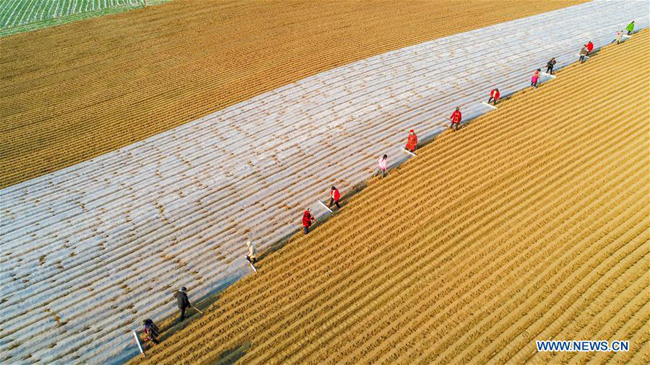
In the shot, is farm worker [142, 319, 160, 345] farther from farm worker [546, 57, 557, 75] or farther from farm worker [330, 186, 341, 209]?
farm worker [546, 57, 557, 75]

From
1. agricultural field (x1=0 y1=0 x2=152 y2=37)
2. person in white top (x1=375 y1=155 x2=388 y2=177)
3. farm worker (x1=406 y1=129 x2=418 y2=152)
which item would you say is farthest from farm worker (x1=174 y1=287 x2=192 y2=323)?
agricultural field (x1=0 y1=0 x2=152 y2=37)

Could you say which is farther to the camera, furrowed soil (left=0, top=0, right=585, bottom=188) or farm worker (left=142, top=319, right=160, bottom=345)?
furrowed soil (left=0, top=0, right=585, bottom=188)

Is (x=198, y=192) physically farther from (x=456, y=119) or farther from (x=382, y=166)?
(x=456, y=119)

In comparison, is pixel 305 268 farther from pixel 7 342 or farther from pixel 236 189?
pixel 7 342

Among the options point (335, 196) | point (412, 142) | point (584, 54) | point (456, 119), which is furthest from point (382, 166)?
point (584, 54)

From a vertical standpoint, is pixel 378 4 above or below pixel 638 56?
above

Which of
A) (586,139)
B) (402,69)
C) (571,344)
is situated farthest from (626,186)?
(402,69)
